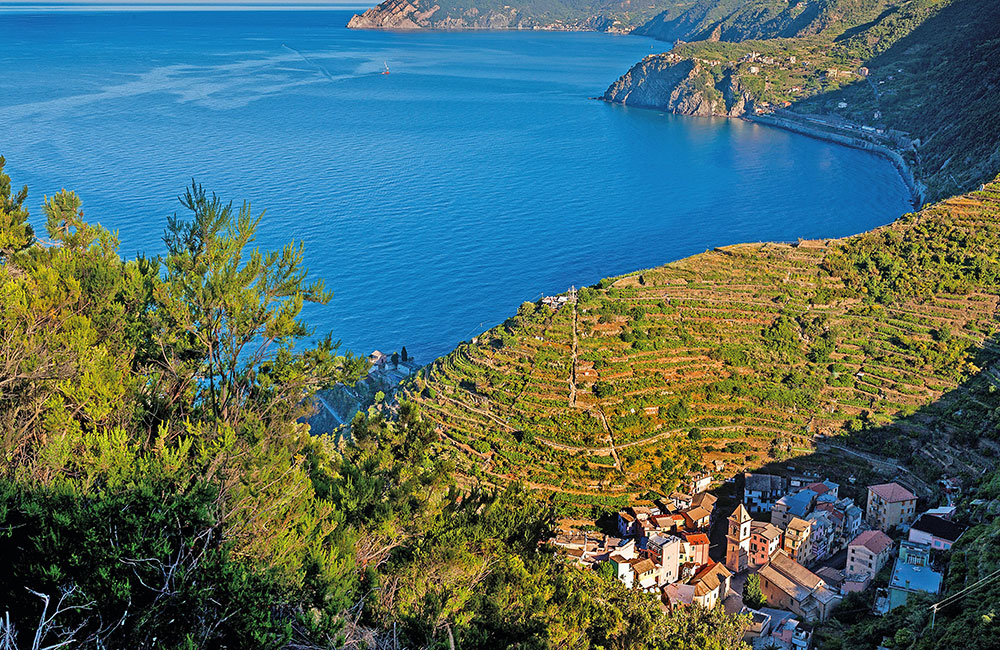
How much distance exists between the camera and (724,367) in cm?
2811

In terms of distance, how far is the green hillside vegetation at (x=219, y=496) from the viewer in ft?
22.0

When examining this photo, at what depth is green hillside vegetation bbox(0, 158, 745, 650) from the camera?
671 cm

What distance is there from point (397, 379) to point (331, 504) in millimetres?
22164

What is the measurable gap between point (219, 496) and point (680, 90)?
93.8 m

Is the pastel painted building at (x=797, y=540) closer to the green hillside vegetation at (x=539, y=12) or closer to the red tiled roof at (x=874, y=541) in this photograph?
the red tiled roof at (x=874, y=541)

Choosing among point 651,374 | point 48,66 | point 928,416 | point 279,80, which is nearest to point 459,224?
point 651,374

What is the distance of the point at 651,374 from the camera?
2730 centimetres

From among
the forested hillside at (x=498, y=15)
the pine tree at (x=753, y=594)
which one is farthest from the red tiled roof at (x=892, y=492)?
the forested hillside at (x=498, y=15)

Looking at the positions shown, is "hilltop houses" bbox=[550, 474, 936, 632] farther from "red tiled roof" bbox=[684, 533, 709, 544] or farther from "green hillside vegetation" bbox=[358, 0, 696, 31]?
"green hillside vegetation" bbox=[358, 0, 696, 31]

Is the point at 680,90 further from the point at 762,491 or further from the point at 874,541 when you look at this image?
the point at 874,541

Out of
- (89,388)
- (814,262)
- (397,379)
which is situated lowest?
(397,379)

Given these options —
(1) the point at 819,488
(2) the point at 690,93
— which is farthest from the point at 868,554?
(2) the point at 690,93

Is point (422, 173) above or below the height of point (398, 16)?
below

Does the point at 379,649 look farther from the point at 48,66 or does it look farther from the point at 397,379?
the point at 48,66
